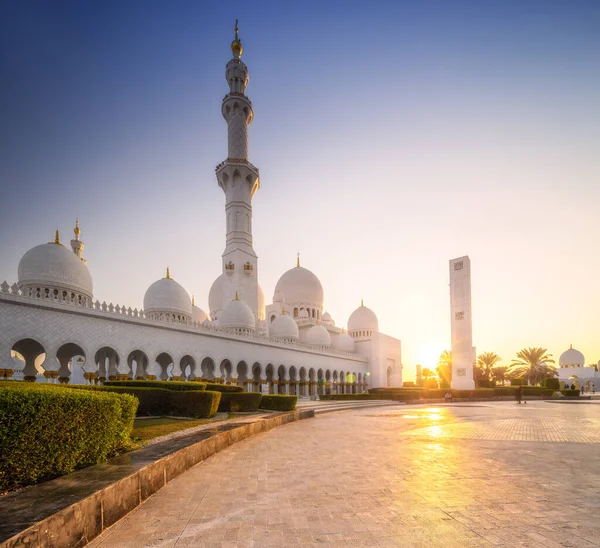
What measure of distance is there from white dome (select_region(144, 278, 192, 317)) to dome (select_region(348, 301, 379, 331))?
34956mm

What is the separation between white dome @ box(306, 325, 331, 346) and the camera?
2046 inches

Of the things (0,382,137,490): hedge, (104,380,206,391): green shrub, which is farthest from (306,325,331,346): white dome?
(0,382,137,490): hedge

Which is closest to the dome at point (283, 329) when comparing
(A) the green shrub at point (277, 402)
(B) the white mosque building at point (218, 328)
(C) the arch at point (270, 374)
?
(B) the white mosque building at point (218, 328)

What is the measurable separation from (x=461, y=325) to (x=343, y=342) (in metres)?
22.9

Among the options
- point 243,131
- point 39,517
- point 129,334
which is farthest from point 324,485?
point 243,131

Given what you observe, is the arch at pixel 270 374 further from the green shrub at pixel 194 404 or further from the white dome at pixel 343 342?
the green shrub at pixel 194 404

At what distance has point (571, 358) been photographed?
228ft

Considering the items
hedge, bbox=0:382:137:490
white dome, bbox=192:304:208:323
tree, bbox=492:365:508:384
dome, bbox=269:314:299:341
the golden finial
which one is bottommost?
tree, bbox=492:365:508:384

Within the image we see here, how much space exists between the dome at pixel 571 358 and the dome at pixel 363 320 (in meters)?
33.7

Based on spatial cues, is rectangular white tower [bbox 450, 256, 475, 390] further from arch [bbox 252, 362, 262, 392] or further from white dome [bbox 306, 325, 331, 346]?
arch [bbox 252, 362, 262, 392]

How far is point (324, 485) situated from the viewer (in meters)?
5.50

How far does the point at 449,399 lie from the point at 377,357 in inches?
1003

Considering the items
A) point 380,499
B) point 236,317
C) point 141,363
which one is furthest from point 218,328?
point 380,499

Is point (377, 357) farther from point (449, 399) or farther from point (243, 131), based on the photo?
point (243, 131)
